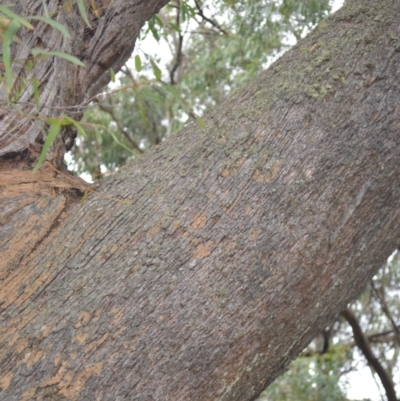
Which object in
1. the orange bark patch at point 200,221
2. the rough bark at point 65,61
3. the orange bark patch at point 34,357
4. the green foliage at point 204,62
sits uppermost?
the green foliage at point 204,62

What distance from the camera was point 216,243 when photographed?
1.46 m

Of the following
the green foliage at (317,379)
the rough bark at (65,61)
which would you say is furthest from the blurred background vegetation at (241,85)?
the rough bark at (65,61)

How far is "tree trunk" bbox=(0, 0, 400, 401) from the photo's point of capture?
138cm

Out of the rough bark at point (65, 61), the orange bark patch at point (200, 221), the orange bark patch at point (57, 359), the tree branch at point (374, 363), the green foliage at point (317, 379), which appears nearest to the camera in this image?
the orange bark patch at point (57, 359)

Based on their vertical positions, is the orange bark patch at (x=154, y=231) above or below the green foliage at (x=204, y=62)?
below

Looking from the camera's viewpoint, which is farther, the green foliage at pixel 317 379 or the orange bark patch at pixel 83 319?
the green foliage at pixel 317 379

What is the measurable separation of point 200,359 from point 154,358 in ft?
0.31

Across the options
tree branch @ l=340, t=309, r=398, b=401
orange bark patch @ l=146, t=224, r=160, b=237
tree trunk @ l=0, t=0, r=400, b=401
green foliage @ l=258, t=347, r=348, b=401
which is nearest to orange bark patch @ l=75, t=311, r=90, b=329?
tree trunk @ l=0, t=0, r=400, b=401

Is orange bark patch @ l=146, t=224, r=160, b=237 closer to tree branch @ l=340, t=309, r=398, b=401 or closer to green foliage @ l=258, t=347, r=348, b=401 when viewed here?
tree branch @ l=340, t=309, r=398, b=401

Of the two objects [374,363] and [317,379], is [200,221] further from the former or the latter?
[317,379]

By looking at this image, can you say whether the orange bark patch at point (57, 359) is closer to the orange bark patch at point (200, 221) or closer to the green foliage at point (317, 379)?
the orange bark patch at point (200, 221)

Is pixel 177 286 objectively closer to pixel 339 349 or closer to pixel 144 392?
pixel 144 392

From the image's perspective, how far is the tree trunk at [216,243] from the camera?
4.54ft

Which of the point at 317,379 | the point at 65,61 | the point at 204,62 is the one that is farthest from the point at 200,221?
the point at 204,62
